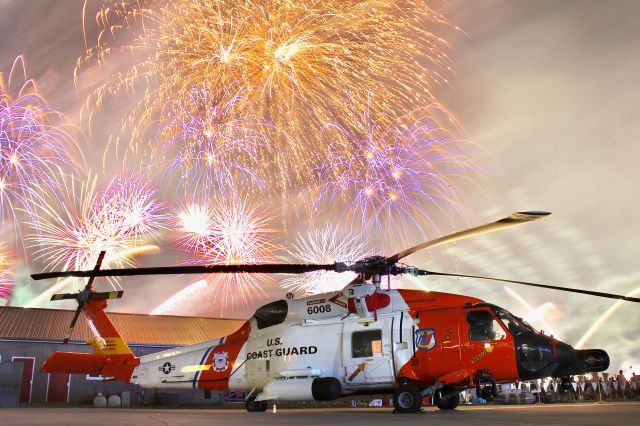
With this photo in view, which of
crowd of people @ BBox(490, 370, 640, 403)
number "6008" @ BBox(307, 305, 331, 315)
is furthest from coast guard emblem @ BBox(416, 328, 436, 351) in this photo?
crowd of people @ BBox(490, 370, 640, 403)

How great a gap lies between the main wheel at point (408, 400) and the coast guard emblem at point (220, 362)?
652cm

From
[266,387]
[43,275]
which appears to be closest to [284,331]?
[266,387]

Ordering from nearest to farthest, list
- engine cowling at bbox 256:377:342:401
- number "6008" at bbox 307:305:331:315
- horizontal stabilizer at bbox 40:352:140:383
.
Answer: engine cowling at bbox 256:377:342:401 → number "6008" at bbox 307:305:331:315 → horizontal stabilizer at bbox 40:352:140:383

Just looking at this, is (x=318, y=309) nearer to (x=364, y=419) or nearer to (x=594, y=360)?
(x=364, y=419)

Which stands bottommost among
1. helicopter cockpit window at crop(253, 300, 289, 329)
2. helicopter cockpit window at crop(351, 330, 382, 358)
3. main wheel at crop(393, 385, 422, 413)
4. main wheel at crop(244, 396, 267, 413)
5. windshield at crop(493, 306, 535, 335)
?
main wheel at crop(244, 396, 267, 413)

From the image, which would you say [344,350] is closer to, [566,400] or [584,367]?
[584,367]

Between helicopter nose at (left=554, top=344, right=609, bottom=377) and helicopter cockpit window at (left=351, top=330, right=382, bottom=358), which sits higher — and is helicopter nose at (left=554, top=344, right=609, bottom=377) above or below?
below

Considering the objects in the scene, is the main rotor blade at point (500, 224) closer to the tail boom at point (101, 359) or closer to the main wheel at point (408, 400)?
the main wheel at point (408, 400)

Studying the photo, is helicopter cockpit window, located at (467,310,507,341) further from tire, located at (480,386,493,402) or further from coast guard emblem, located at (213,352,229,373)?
coast guard emblem, located at (213,352,229,373)

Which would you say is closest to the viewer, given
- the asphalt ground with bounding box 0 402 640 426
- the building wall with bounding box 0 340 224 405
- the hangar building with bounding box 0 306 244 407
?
the asphalt ground with bounding box 0 402 640 426

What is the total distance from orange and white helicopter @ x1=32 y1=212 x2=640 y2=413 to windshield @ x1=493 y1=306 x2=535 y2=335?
0.10 ft

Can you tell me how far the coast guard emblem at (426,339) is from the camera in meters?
16.1

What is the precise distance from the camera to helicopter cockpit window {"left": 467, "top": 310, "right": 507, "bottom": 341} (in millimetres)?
15687

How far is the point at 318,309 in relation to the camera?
18.3 metres
